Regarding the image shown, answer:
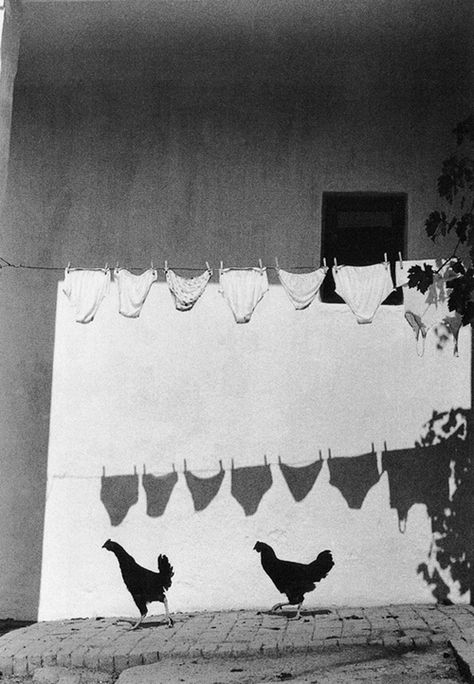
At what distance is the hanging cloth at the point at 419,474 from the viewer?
29.2 feet

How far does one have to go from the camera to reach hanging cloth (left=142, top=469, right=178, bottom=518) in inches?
357

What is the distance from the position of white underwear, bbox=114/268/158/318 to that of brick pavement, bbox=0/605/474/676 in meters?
2.83

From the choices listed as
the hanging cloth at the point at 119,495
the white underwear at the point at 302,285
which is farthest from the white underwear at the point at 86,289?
the hanging cloth at the point at 119,495

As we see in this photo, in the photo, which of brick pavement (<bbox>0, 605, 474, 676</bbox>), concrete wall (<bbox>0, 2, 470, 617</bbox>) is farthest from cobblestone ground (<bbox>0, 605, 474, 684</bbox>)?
concrete wall (<bbox>0, 2, 470, 617</bbox>)

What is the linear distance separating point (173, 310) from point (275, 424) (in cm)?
155

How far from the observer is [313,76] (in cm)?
941

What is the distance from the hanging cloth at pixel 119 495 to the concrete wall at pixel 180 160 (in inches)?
25.7

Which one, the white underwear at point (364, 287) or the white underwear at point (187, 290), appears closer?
the white underwear at point (364, 287)

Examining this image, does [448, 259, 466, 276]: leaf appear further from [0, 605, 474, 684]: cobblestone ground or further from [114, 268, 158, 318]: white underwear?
[0, 605, 474, 684]: cobblestone ground

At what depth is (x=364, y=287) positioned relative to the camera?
8008mm

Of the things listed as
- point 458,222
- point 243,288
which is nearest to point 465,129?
point 458,222

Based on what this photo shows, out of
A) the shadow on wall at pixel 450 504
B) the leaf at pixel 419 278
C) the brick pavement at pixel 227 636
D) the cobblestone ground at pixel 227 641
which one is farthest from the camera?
the shadow on wall at pixel 450 504

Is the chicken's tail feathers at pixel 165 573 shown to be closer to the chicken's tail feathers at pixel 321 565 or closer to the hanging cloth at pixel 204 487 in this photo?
the hanging cloth at pixel 204 487

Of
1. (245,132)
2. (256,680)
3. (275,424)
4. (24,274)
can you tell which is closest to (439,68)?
(245,132)
